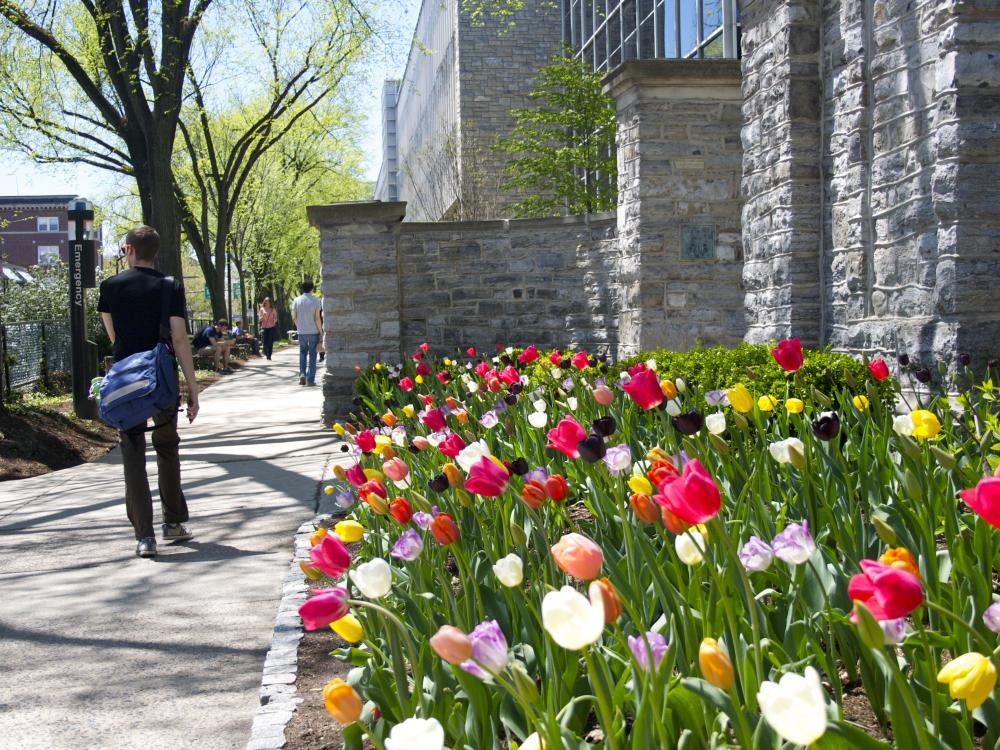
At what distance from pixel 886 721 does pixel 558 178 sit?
21264 millimetres

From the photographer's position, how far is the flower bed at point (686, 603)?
164 cm

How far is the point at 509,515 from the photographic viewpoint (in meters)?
3.75

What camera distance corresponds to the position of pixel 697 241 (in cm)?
1109

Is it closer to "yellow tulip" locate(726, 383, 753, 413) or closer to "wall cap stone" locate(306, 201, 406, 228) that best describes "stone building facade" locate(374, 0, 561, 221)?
"wall cap stone" locate(306, 201, 406, 228)

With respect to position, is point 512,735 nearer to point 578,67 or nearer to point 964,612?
point 964,612

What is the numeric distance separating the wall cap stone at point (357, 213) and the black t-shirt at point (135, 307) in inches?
265

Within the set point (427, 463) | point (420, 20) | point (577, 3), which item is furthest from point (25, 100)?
point (420, 20)

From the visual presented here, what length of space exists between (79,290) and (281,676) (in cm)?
1134

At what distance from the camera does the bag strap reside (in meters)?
5.98

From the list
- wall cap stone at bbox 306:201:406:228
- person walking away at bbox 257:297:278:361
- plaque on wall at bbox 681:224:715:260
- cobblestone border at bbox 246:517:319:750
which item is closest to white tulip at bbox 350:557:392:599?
cobblestone border at bbox 246:517:319:750

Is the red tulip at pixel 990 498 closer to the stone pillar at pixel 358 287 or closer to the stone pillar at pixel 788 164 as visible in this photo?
the stone pillar at pixel 788 164

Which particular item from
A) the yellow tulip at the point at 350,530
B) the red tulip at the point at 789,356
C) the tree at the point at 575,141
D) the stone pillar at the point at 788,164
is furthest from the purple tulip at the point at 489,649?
the tree at the point at 575,141

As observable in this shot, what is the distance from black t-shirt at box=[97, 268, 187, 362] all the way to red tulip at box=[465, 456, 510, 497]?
12.4ft

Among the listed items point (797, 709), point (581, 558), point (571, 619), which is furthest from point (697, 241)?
point (797, 709)
